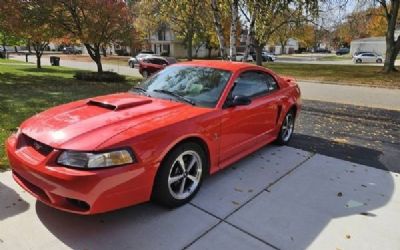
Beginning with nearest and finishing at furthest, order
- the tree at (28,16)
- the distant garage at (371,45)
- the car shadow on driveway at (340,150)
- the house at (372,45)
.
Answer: the car shadow on driveway at (340,150), the tree at (28,16), the house at (372,45), the distant garage at (371,45)

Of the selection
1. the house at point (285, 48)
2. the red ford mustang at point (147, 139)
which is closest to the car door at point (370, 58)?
the red ford mustang at point (147, 139)

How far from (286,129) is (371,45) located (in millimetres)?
63496

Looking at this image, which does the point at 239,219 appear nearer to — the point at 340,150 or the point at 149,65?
the point at 340,150

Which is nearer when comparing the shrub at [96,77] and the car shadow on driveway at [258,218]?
the car shadow on driveway at [258,218]

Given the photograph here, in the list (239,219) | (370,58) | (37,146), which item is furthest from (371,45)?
(37,146)

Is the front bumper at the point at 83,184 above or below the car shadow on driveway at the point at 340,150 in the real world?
above

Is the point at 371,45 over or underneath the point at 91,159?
over

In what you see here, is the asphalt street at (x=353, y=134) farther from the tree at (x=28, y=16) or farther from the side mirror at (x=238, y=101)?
A: the tree at (x=28, y=16)

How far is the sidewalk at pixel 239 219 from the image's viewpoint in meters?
3.03

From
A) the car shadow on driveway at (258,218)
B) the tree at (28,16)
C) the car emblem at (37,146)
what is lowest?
the car shadow on driveway at (258,218)

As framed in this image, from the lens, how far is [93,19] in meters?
15.9

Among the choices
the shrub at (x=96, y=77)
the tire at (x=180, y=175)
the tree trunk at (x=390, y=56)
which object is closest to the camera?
the tire at (x=180, y=175)

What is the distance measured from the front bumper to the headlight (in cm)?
5

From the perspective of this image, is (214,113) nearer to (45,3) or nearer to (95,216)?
(95,216)
